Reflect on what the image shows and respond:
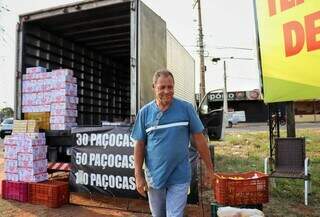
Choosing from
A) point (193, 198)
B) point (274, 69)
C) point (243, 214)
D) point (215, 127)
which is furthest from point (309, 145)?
point (243, 214)

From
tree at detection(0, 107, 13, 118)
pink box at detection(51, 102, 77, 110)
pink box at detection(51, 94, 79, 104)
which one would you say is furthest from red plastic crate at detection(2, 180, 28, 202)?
tree at detection(0, 107, 13, 118)

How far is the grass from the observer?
623 centimetres

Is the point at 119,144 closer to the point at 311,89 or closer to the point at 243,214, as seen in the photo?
the point at 243,214

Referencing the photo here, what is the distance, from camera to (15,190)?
6.97 metres

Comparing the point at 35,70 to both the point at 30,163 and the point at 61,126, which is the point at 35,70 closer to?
the point at 61,126

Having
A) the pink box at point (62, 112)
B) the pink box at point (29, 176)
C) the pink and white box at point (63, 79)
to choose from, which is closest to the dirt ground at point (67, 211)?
the pink box at point (29, 176)

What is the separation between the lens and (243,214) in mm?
4281

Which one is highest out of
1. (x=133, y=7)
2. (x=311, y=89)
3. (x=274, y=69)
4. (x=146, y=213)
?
(x=133, y=7)

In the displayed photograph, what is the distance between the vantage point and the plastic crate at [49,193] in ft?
21.3

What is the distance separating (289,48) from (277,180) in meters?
3.30

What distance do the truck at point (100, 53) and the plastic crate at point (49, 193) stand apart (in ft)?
2.57

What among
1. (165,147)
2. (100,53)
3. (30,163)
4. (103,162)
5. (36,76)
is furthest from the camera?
(100,53)

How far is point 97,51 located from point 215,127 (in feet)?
11.4

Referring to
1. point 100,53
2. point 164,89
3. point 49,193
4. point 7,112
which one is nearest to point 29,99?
point 49,193
